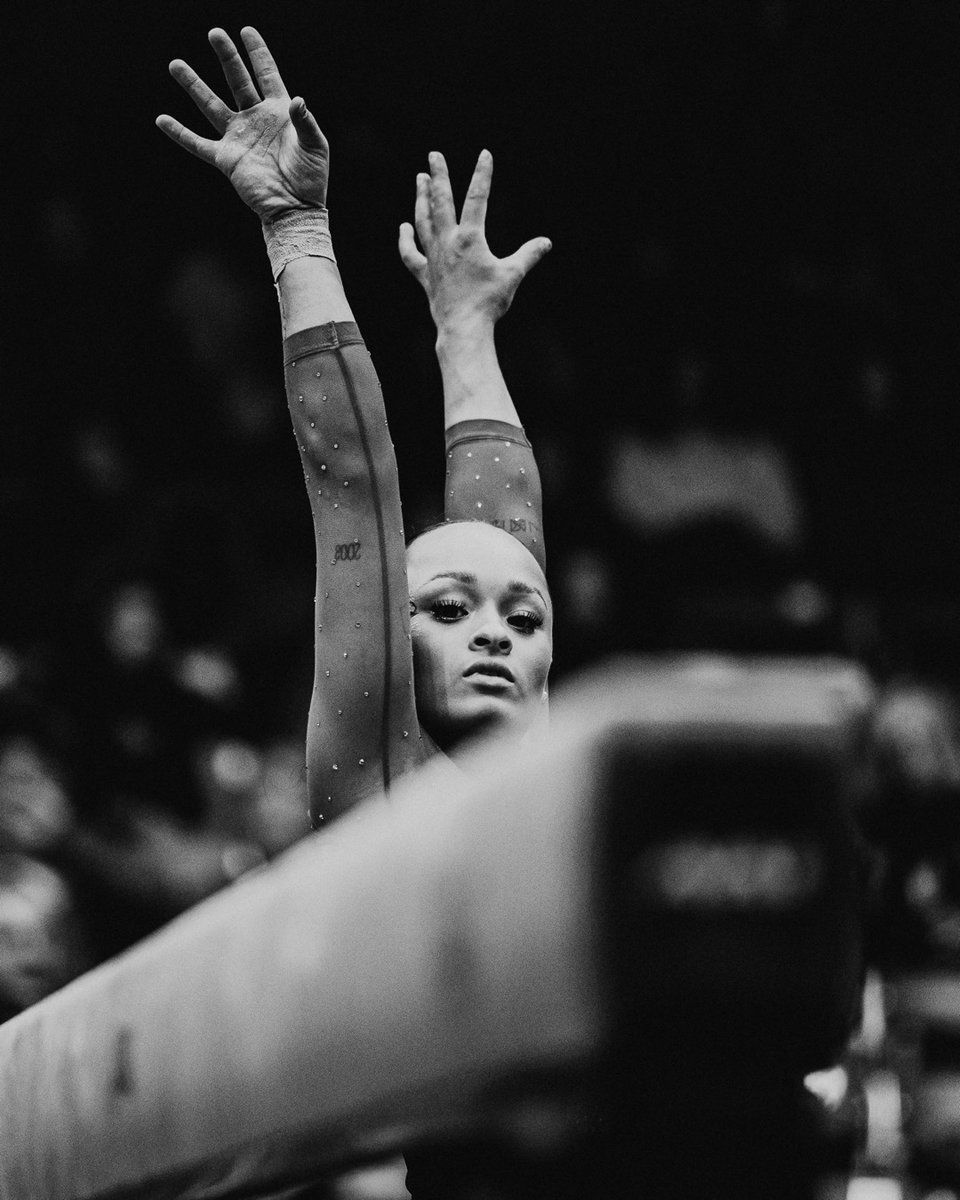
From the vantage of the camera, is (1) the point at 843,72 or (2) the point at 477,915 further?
(1) the point at 843,72

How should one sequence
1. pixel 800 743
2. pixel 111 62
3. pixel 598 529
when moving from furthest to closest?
pixel 598 529, pixel 111 62, pixel 800 743

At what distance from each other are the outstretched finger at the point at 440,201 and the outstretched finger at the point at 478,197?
0.07 ft

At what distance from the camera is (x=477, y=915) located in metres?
0.69

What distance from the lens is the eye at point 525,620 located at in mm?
1762

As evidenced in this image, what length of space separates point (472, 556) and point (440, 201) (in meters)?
0.67

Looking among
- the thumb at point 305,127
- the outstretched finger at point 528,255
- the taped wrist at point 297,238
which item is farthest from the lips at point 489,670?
the outstretched finger at point 528,255

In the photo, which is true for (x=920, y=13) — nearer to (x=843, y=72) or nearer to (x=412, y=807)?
(x=843, y=72)

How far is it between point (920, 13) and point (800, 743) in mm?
3463

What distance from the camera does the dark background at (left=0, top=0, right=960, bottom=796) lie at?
3.65 meters

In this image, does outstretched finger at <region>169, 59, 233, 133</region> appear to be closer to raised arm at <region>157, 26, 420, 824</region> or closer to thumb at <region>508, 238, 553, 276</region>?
raised arm at <region>157, 26, 420, 824</region>

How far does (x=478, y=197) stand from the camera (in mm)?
2186

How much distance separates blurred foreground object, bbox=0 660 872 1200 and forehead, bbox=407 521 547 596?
86 centimetres

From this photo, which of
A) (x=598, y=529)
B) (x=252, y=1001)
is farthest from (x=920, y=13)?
(x=252, y=1001)

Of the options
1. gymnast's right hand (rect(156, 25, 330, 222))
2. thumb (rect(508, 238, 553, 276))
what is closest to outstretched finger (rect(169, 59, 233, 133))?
gymnast's right hand (rect(156, 25, 330, 222))
